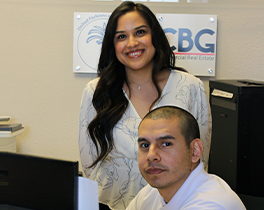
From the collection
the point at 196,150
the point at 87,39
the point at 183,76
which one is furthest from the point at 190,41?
the point at 196,150

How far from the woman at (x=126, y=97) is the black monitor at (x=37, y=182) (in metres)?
0.99

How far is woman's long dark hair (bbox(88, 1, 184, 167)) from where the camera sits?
1.81 metres

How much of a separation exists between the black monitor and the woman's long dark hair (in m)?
1.01

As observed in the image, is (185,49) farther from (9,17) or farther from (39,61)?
(9,17)

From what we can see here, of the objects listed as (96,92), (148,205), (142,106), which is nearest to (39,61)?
(96,92)

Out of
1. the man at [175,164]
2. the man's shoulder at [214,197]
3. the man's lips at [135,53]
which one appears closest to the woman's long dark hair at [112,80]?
the man's lips at [135,53]

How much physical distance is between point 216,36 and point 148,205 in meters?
1.89

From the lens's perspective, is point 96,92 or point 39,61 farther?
point 39,61

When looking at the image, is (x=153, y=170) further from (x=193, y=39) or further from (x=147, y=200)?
(x=193, y=39)

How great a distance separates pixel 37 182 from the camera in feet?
2.49

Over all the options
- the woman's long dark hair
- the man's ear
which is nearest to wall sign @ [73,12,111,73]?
the woman's long dark hair

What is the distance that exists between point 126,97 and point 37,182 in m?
1.16

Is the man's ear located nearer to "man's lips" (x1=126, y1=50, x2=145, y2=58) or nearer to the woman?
the woman

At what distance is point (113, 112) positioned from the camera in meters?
1.81
